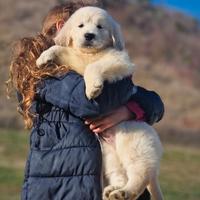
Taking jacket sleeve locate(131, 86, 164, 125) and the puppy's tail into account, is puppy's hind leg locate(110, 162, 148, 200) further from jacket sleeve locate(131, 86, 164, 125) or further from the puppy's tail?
jacket sleeve locate(131, 86, 164, 125)

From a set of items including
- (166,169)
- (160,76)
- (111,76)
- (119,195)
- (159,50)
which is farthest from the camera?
(159,50)

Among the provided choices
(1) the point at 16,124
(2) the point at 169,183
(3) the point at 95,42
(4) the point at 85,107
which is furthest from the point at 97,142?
(1) the point at 16,124

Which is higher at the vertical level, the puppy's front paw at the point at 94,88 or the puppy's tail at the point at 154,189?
the puppy's front paw at the point at 94,88

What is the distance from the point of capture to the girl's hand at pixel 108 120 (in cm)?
468

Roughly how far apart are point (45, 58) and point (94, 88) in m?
0.44

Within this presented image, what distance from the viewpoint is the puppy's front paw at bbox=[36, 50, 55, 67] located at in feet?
15.7

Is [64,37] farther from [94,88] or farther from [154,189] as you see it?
[154,189]

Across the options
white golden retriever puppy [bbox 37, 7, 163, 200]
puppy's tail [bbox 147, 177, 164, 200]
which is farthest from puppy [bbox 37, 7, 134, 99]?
puppy's tail [bbox 147, 177, 164, 200]

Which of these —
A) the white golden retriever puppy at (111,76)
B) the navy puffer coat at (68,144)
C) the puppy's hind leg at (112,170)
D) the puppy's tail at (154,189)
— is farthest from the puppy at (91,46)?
the puppy's tail at (154,189)

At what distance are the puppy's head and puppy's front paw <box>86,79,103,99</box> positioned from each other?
0.35m

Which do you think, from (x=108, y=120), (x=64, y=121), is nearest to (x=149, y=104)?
(x=108, y=120)

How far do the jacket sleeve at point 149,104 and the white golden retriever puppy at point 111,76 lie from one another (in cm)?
8

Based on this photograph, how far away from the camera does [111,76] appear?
4676 millimetres

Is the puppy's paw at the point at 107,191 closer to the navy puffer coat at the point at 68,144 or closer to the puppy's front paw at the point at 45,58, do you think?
the navy puffer coat at the point at 68,144
